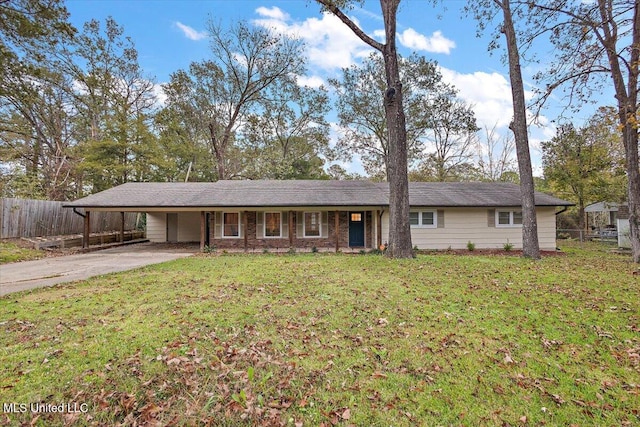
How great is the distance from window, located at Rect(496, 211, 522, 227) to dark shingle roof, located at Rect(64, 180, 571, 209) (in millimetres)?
628

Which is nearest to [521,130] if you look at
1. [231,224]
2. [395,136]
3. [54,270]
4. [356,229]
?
[395,136]

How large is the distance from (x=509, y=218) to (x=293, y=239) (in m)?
10.2

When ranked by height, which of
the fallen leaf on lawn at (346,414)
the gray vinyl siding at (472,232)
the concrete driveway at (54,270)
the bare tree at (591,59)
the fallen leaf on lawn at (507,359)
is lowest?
the fallen leaf on lawn at (346,414)

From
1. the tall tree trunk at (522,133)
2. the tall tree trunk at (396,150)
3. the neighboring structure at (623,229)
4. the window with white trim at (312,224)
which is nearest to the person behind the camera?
the tall tree trunk at (396,150)

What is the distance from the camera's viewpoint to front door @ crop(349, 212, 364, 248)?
14.4m

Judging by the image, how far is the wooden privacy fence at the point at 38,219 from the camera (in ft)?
39.3

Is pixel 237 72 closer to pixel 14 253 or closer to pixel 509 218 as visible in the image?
pixel 14 253

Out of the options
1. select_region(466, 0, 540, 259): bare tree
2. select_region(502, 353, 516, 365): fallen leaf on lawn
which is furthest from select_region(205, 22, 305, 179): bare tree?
select_region(502, 353, 516, 365): fallen leaf on lawn

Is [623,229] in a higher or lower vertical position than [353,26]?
lower

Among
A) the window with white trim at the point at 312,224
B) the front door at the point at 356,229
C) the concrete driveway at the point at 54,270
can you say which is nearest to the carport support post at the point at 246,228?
the window with white trim at the point at 312,224

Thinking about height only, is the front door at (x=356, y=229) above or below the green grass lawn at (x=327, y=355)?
above

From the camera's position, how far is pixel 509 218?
45.9 ft

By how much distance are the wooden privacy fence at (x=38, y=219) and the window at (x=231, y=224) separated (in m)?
7.76

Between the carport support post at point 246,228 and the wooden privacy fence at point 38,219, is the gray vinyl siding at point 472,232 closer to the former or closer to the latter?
the carport support post at point 246,228
